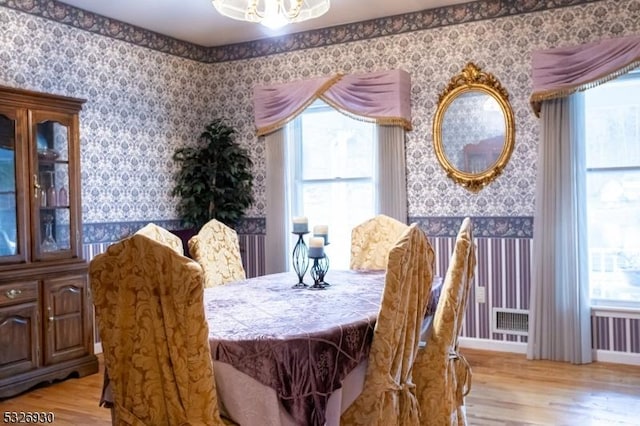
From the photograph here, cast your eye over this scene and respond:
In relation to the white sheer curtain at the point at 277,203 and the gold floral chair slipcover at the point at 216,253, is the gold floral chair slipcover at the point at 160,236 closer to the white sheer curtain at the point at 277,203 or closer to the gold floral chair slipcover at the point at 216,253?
the gold floral chair slipcover at the point at 216,253

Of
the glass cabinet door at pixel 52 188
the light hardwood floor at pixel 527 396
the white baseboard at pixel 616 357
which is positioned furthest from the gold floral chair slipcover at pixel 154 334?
the white baseboard at pixel 616 357

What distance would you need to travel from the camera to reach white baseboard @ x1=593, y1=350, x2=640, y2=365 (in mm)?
4367

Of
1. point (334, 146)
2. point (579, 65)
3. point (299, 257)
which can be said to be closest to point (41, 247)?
point (299, 257)

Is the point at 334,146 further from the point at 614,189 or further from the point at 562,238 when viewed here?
the point at 614,189

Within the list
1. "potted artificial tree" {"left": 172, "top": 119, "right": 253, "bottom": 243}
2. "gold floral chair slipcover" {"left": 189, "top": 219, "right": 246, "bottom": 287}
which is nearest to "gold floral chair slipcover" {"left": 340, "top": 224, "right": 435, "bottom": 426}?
"gold floral chair slipcover" {"left": 189, "top": 219, "right": 246, "bottom": 287}

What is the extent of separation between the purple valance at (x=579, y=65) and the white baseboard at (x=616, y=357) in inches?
74.2

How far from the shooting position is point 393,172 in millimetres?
5145

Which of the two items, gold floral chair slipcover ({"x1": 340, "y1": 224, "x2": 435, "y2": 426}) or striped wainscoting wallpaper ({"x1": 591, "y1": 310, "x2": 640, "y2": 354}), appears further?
striped wainscoting wallpaper ({"x1": 591, "y1": 310, "x2": 640, "y2": 354})

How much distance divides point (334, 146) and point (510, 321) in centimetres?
218

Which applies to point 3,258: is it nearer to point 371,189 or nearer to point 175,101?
point 175,101

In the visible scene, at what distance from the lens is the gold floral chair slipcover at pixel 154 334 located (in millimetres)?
1956

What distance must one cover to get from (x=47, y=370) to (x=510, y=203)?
362 cm

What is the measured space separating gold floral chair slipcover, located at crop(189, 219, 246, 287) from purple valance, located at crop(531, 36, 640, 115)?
99.2 inches

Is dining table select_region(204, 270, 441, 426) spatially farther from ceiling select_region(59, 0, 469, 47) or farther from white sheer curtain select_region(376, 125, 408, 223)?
ceiling select_region(59, 0, 469, 47)
